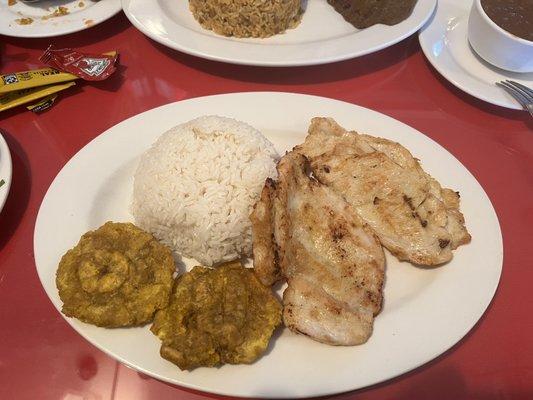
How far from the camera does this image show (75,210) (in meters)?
2.17

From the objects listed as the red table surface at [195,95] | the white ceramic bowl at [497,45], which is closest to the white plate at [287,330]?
the red table surface at [195,95]

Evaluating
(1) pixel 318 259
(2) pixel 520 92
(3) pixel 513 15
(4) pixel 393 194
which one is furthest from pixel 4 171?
(3) pixel 513 15

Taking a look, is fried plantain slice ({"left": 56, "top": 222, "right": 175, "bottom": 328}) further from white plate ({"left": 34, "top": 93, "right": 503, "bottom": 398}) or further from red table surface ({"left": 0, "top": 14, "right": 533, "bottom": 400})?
red table surface ({"left": 0, "top": 14, "right": 533, "bottom": 400})

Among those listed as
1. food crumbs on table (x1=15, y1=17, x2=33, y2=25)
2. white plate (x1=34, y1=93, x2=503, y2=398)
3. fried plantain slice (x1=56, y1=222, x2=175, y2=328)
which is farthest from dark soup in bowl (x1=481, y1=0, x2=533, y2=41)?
food crumbs on table (x1=15, y1=17, x2=33, y2=25)

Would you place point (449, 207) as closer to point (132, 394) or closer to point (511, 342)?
point (511, 342)

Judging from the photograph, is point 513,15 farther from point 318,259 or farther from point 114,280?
point 114,280

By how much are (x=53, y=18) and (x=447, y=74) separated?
112 inches

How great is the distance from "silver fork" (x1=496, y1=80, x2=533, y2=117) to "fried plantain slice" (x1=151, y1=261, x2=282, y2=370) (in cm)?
199

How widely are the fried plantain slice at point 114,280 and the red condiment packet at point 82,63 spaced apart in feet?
4.61

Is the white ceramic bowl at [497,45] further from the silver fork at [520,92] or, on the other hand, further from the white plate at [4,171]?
the white plate at [4,171]

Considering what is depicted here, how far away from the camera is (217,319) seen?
1.75m

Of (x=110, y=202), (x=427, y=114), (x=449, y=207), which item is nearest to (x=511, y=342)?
(x=449, y=207)

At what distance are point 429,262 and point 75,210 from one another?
1696mm

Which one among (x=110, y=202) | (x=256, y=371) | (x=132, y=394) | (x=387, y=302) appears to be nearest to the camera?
(x=256, y=371)
